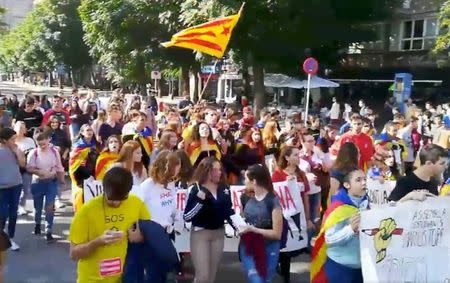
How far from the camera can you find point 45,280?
22.5 ft

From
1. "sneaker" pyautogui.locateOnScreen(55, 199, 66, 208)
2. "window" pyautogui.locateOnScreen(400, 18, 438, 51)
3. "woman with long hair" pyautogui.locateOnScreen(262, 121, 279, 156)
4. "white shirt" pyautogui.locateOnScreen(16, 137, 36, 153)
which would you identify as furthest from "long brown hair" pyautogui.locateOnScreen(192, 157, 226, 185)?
"window" pyautogui.locateOnScreen(400, 18, 438, 51)

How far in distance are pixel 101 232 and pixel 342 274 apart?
1920 millimetres

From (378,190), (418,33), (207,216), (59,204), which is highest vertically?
(418,33)

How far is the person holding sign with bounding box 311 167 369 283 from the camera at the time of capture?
449 cm

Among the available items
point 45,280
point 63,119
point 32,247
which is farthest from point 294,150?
point 63,119

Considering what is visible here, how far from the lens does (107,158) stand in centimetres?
745

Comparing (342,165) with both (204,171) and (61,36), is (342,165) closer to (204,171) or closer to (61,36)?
(204,171)

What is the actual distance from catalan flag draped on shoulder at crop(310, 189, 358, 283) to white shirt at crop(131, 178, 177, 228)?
1.54 metres

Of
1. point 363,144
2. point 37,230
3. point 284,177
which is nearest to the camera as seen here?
point 284,177

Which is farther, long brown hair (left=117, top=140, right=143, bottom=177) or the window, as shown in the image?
the window

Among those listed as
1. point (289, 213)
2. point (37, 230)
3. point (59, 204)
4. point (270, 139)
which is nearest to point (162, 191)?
point (289, 213)

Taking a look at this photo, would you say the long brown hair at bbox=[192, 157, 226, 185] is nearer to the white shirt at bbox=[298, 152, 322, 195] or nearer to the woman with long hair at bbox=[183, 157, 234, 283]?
the woman with long hair at bbox=[183, 157, 234, 283]

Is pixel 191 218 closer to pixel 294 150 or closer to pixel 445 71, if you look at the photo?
pixel 294 150

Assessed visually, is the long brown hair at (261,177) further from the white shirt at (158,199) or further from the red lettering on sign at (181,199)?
the red lettering on sign at (181,199)
